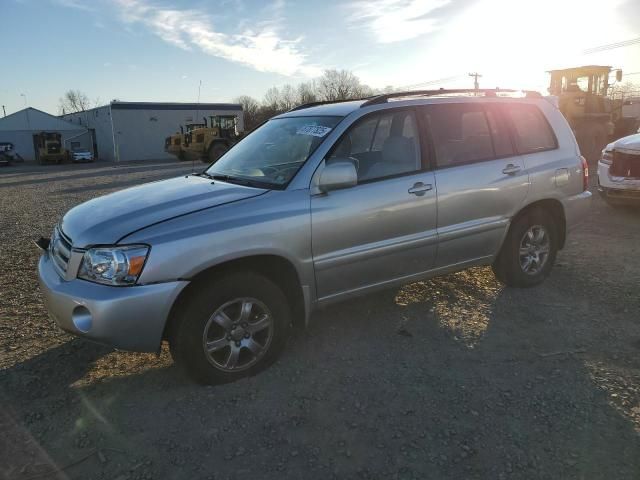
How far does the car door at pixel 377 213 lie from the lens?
11.1 ft

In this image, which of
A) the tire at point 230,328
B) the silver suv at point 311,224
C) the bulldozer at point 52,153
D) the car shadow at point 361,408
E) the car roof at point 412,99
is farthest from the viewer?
the bulldozer at point 52,153

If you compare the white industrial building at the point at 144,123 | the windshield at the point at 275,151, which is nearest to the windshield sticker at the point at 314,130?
the windshield at the point at 275,151

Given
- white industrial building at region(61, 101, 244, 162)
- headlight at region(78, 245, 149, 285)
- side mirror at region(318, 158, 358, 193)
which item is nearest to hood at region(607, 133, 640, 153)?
side mirror at region(318, 158, 358, 193)

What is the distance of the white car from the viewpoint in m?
7.35

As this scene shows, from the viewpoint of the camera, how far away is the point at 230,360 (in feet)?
10.5

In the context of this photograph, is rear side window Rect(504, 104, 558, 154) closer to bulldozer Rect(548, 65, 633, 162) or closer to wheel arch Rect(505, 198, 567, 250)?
wheel arch Rect(505, 198, 567, 250)

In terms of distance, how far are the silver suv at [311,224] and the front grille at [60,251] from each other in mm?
15

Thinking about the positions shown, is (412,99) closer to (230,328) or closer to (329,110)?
(329,110)

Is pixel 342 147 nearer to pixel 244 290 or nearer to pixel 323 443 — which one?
pixel 244 290

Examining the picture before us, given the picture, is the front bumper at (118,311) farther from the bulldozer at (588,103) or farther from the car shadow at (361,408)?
the bulldozer at (588,103)

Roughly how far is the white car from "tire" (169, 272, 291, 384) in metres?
6.44

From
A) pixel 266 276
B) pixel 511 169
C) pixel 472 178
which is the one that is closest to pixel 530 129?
pixel 511 169

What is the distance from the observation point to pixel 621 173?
7.55 metres

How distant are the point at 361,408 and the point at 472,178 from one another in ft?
7.07
